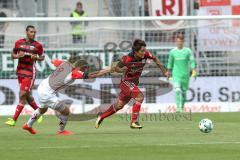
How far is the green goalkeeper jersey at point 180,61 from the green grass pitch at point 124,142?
3.58 metres

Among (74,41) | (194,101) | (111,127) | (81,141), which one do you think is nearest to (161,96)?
(194,101)

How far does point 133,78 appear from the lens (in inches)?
742

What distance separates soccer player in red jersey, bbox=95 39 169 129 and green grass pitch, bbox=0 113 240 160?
14.5 inches

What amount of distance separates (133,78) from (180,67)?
600 centimetres

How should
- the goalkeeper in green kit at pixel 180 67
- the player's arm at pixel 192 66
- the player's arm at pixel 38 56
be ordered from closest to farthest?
1. the player's arm at pixel 38 56
2. the player's arm at pixel 192 66
3. the goalkeeper in green kit at pixel 180 67

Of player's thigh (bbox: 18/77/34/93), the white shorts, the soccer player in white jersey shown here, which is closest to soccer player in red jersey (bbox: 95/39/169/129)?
the soccer player in white jersey

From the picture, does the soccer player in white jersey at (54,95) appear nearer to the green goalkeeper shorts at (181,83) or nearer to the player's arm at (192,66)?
the player's arm at (192,66)

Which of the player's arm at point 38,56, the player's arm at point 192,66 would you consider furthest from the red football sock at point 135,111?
the player's arm at point 192,66

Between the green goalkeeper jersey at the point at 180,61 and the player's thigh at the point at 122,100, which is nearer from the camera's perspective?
the player's thigh at the point at 122,100

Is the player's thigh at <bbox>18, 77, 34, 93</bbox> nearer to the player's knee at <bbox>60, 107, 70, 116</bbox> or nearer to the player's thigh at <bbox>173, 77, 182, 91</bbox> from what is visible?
the player's knee at <bbox>60, 107, 70, 116</bbox>

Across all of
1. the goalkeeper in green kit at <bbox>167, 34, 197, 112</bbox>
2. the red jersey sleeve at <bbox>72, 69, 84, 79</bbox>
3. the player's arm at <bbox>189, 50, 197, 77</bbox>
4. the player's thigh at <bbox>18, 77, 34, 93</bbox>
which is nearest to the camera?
the red jersey sleeve at <bbox>72, 69, 84, 79</bbox>

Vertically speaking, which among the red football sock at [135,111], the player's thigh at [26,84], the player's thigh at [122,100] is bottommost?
the red football sock at [135,111]

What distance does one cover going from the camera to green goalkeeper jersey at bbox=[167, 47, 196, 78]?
24.5 metres

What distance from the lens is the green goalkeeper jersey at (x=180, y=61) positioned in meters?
24.5
